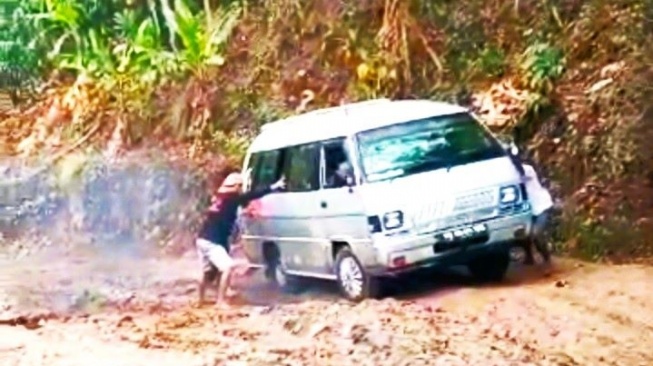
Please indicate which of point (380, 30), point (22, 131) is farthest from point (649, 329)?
point (22, 131)

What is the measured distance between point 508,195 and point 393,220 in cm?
100

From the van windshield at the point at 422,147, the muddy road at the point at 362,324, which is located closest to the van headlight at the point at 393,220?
the van windshield at the point at 422,147

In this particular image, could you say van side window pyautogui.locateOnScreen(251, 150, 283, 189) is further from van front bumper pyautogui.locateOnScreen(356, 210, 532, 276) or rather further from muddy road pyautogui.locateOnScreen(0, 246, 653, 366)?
van front bumper pyautogui.locateOnScreen(356, 210, 532, 276)

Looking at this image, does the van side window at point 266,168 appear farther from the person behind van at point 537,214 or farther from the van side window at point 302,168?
the person behind van at point 537,214

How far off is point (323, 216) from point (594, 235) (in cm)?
249

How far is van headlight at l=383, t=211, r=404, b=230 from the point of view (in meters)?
10.0

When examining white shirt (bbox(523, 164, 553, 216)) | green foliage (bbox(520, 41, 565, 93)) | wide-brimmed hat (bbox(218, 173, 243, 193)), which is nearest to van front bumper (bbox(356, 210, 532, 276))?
white shirt (bbox(523, 164, 553, 216))

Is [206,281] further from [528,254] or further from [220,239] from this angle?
[528,254]

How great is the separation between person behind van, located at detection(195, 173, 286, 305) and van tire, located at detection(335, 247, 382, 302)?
1.06 meters

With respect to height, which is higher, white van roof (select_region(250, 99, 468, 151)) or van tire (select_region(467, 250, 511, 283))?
white van roof (select_region(250, 99, 468, 151))

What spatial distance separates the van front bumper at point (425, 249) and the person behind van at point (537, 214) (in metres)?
0.24

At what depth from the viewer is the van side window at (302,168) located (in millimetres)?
10977

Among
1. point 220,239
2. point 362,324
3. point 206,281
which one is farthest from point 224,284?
point 362,324

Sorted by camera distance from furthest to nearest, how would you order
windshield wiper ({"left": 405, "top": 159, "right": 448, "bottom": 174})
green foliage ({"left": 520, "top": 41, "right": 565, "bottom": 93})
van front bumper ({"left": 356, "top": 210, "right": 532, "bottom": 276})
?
green foliage ({"left": 520, "top": 41, "right": 565, "bottom": 93}) < windshield wiper ({"left": 405, "top": 159, "right": 448, "bottom": 174}) < van front bumper ({"left": 356, "top": 210, "right": 532, "bottom": 276})
